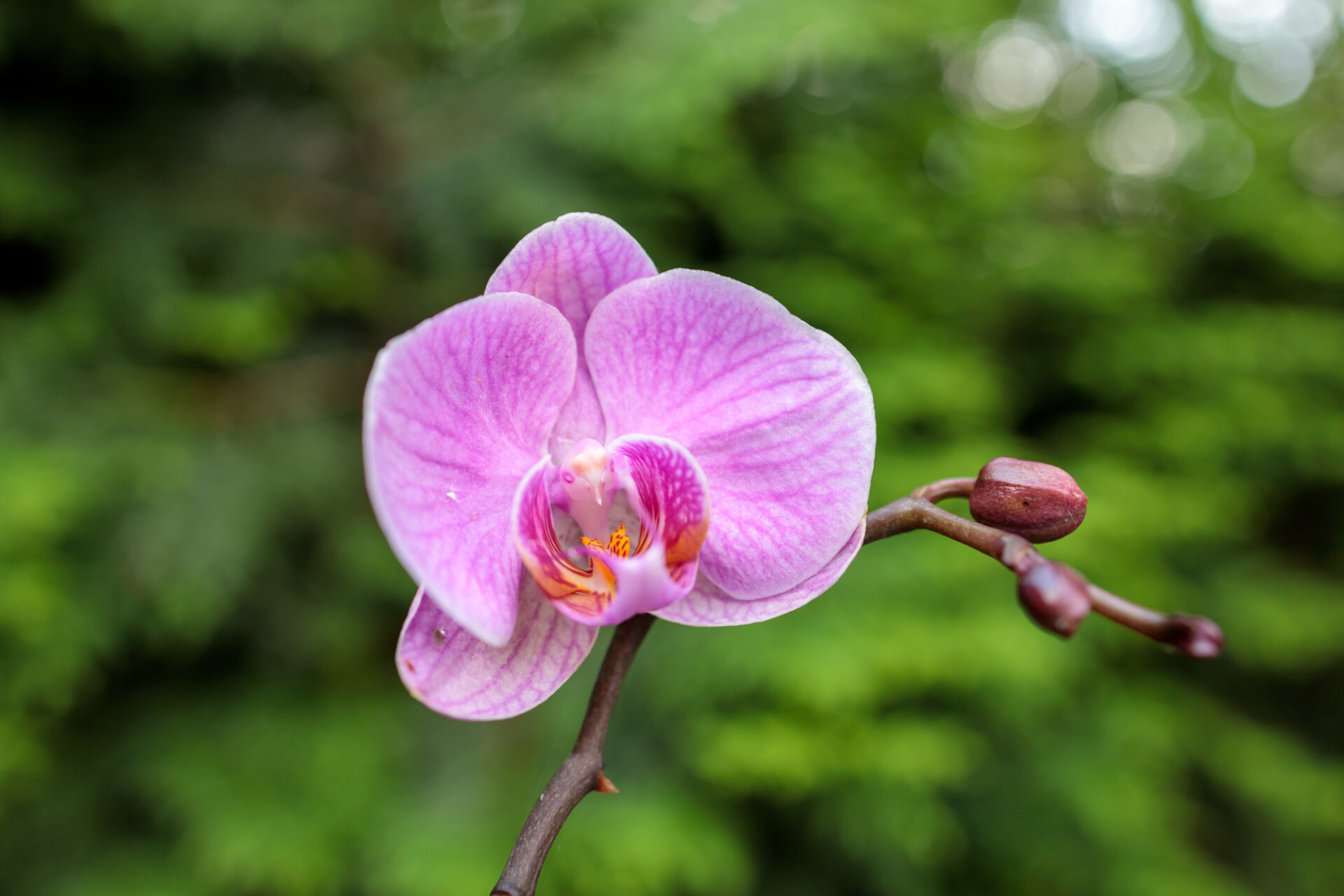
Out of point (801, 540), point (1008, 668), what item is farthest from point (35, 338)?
point (1008, 668)

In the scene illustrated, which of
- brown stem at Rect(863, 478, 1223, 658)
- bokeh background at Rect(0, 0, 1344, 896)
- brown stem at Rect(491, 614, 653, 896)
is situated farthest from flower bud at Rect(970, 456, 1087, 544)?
bokeh background at Rect(0, 0, 1344, 896)

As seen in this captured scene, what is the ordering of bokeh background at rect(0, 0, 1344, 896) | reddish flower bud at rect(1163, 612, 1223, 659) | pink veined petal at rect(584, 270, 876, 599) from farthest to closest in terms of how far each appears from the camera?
bokeh background at rect(0, 0, 1344, 896), pink veined petal at rect(584, 270, 876, 599), reddish flower bud at rect(1163, 612, 1223, 659)

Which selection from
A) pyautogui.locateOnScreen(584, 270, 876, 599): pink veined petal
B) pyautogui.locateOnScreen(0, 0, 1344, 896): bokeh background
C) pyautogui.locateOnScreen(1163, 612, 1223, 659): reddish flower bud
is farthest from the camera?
pyautogui.locateOnScreen(0, 0, 1344, 896): bokeh background

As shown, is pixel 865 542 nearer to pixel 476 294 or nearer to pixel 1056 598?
pixel 1056 598

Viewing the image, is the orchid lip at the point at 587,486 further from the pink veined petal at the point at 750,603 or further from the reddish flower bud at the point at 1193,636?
the reddish flower bud at the point at 1193,636

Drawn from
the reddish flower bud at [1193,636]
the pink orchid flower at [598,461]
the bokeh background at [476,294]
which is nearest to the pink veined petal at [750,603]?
the pink orchid flower at [598,461]

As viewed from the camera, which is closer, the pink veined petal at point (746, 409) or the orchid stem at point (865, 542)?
the orchid stem at point (865, 542)

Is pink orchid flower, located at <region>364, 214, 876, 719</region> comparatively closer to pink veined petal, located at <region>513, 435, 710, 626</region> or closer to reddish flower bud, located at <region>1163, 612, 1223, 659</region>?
pink veined petal, located at <region>513, 435, 710, 626</region>
